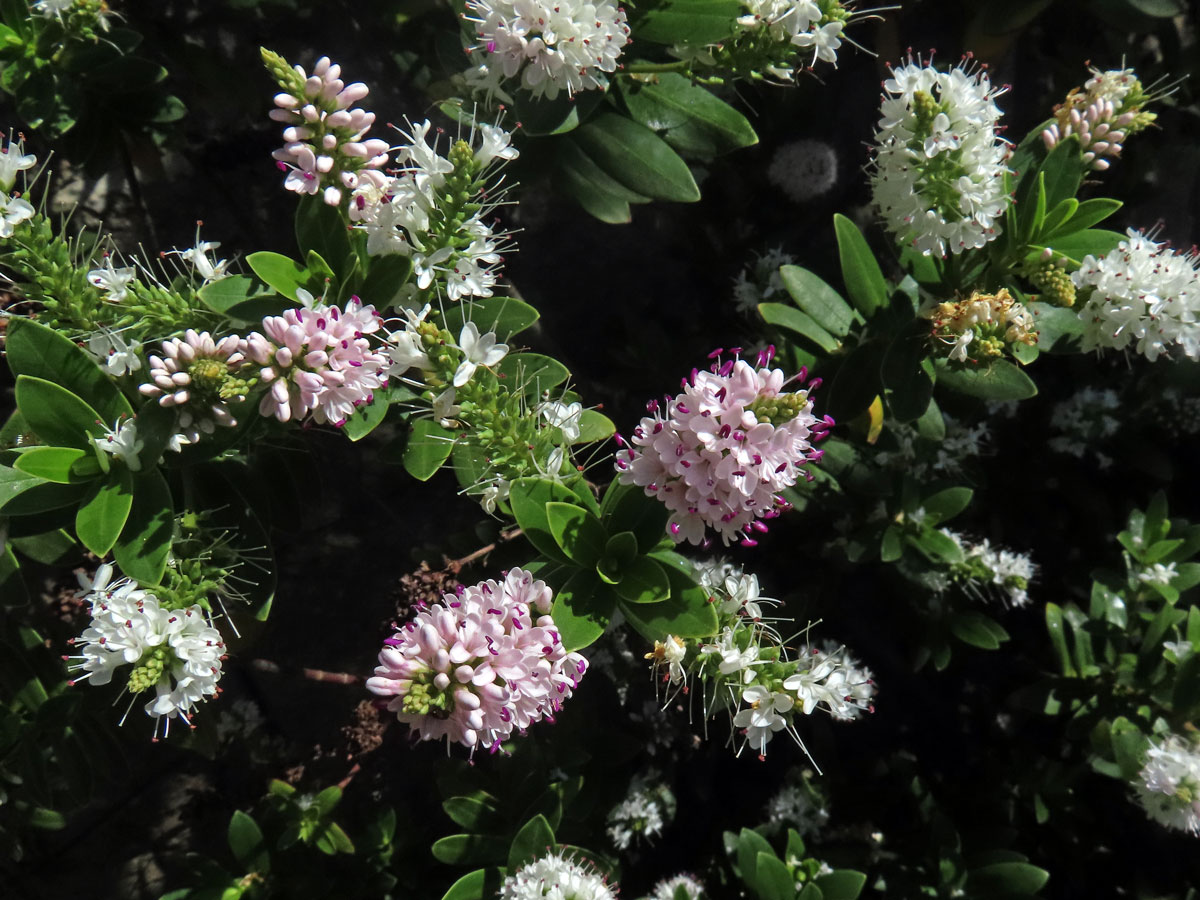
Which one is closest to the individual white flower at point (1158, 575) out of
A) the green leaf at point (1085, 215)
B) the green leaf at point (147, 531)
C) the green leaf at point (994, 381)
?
the green leaf at point (994, 381)

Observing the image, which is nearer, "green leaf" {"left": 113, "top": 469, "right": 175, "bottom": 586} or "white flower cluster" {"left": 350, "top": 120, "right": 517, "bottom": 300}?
"green leaf" {"left": 113, "top": 469, "right": 175, "bottom": 586}

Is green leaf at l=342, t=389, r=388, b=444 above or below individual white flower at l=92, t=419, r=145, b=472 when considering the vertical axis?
above

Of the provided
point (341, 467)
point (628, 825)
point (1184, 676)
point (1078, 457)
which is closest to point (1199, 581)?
point (1184, 676)

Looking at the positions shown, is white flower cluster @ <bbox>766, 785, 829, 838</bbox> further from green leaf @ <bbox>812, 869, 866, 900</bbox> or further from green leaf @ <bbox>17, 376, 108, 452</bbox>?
green leaf @ <bbox>17, 376, 108, 452</bbox>

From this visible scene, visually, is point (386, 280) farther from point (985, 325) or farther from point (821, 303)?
point (985, 325)

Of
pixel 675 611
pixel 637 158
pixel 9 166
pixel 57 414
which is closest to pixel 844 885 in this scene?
pixel 675 611

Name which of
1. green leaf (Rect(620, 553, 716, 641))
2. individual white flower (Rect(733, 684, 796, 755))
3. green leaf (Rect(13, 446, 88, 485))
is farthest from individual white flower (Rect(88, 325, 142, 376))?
individual white flower (Rect(733, 684, 796, 755))
